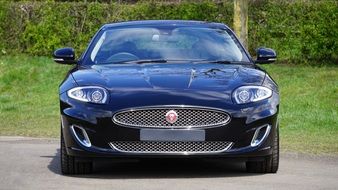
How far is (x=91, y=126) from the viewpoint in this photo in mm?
9844

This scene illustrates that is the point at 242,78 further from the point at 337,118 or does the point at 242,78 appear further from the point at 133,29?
the point at 337,118

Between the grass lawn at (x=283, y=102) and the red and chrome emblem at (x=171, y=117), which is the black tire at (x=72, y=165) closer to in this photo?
the red and chrome emblem at (x=171, y=117)

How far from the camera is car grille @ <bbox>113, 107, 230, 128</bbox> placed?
973cm

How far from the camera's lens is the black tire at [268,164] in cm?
1023

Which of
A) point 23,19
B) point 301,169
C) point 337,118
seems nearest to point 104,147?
point 301,169

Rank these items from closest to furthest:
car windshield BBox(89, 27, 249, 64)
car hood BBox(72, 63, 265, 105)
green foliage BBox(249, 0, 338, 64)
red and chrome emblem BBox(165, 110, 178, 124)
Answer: red and chrome emblem BBox(165, 110, 178, 124) → car hood BBox(72, 63, 265, 105) → car windshield BBox(89, 27, 249, 64) → green foliage BBox(249, 0, 338, 64)

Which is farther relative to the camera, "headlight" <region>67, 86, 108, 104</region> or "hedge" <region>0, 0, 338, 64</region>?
"hedge" <region>0, 0, 338, 64</region>

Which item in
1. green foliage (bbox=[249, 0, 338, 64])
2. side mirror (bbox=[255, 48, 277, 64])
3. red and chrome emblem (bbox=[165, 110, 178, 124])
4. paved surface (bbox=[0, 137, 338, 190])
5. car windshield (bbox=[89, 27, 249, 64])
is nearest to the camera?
paved surface (bbox=[0, 137, 338, 190])

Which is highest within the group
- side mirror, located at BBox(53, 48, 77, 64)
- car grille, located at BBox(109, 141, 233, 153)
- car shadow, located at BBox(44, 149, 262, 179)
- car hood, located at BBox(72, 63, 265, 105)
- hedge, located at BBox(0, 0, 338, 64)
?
car hood, located at BBox(72, 63, 265, 105)

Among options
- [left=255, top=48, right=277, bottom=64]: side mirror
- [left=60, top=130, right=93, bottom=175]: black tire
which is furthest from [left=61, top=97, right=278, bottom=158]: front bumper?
[left=255, top=48, right=277, bottom=64]: side mirror

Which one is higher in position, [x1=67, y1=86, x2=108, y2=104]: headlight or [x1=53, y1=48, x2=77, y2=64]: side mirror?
[x1=67, y1=86, x2=108, y2=104]: headlight

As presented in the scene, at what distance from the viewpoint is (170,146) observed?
9.77 metres

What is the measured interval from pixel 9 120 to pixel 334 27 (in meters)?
8.66

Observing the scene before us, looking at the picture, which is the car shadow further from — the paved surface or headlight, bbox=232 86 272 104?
headlight, bbox=232 86 272 104
